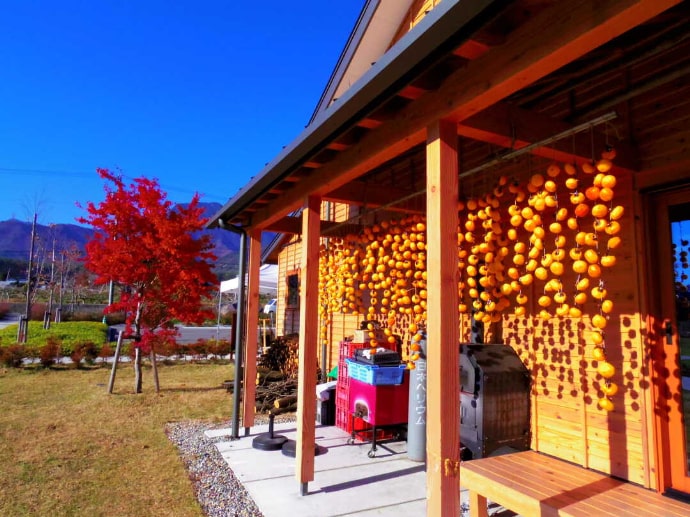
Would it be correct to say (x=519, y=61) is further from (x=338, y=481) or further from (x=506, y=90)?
(x=338, y=481)

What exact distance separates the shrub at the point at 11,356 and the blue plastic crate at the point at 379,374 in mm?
9675

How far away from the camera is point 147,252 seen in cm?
804

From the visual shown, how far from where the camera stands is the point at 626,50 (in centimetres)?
317

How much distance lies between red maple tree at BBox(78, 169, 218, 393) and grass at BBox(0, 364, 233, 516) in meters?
1.27

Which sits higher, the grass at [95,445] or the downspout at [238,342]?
the downspout at [238,342]

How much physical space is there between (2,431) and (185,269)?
351cm

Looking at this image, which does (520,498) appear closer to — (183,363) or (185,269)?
(185,269)

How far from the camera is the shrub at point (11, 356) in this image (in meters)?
10.4

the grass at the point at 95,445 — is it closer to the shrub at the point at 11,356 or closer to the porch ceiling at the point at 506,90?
the shrub at the point at 11,356

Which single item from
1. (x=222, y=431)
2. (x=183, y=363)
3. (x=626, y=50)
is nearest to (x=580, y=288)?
(x=626, y=50)

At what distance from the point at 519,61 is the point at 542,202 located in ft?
2.80

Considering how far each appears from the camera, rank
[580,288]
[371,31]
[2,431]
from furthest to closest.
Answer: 1. [371,31]
2. [2,431]
3. [580,288]

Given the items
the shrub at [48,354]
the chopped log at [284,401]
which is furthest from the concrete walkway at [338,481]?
the shrub at [48,354]

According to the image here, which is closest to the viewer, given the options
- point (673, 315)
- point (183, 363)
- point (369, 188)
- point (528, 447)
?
point (673, 315)
